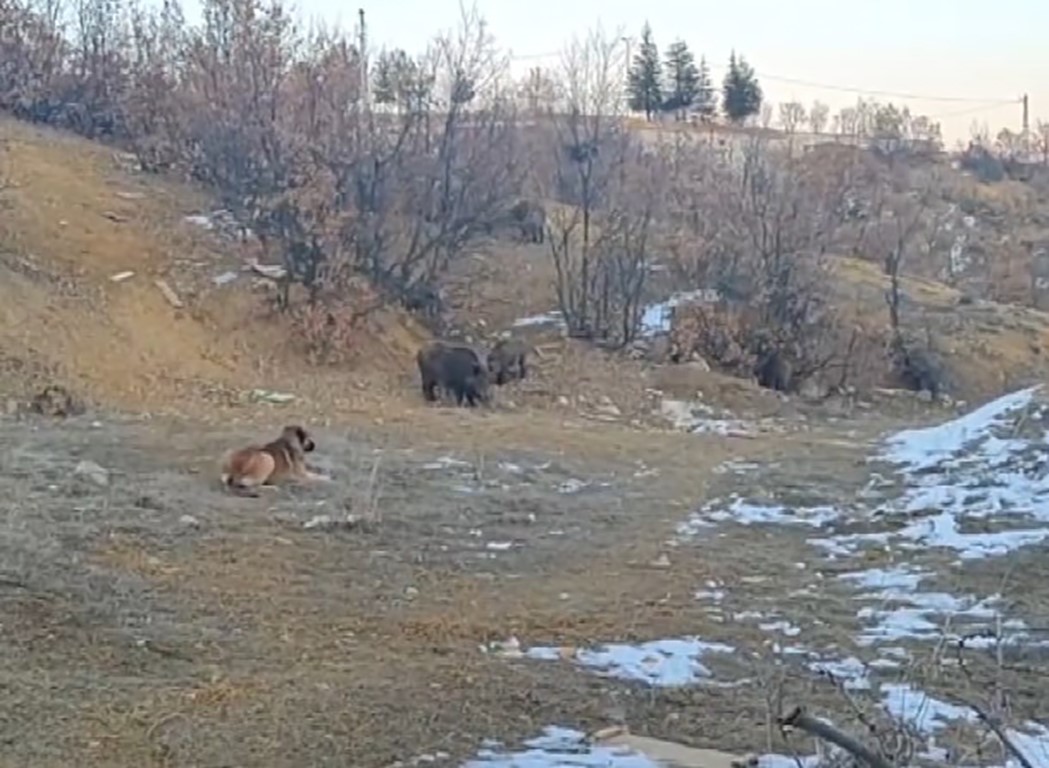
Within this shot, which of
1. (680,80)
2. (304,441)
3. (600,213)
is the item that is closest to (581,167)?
(600,213)

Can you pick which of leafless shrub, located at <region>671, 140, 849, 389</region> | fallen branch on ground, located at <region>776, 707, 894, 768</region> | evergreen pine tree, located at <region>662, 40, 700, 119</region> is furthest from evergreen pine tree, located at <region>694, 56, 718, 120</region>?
fallen branch on ground, located at <region>776, 707, 894, 768</region>

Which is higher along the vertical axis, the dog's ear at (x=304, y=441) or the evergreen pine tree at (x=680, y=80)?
the evergreen pine tree at (x=680, y=80)

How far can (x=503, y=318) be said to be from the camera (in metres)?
22.1

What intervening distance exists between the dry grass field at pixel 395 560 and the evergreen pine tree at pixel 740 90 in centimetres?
3294

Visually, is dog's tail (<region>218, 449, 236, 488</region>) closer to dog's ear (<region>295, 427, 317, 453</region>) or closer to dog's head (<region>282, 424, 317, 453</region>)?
dog's head (<region>282, 424, 317, 453</region>)

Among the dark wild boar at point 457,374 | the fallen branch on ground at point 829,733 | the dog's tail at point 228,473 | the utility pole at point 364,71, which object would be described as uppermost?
the utility pole at point 364,71

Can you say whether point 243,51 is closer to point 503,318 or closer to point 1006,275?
point 503,318

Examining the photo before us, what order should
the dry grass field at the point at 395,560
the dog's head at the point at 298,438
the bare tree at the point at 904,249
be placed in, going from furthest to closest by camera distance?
the bare tree at the point at 904,249
the dog's head at the point at 298,438
the dry grass field at the point at 395,560

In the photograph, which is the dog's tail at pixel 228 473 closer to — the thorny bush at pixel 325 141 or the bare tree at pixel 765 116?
the thorny bush at pixel 325 141

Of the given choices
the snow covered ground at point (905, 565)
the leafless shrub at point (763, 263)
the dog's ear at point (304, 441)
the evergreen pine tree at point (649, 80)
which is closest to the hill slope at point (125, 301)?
the dog's ear at point (304, 441)

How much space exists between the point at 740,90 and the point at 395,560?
147ft

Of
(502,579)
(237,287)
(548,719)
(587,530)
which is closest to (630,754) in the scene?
(548,719)

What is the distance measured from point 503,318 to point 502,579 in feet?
47.5

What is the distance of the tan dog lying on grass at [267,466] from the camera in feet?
32.4
